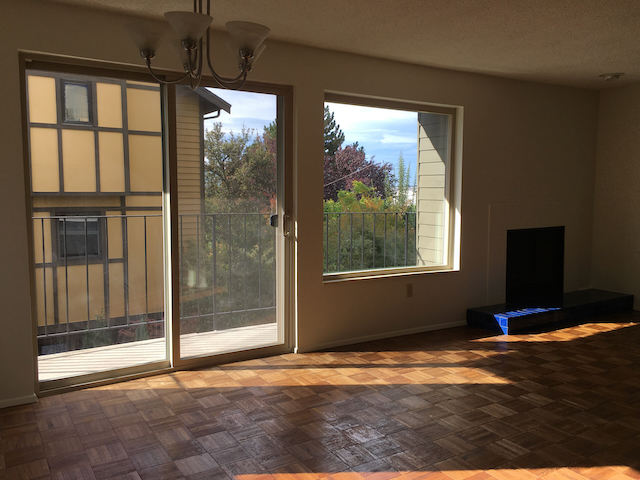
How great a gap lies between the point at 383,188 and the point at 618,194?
9.46ft

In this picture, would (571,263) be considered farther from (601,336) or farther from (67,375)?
(67,375)

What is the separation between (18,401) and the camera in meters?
2.99

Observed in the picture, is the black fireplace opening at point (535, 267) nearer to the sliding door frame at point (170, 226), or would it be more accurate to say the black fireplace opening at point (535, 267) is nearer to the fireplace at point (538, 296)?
the fireplace at point (538, 296)

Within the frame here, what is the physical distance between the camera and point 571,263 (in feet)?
18.7

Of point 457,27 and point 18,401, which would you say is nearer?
point 18,401

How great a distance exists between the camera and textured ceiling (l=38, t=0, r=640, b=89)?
116 inches

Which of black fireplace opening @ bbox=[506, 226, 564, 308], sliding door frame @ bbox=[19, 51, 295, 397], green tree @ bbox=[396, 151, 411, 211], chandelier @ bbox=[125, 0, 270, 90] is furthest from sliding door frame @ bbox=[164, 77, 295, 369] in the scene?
black fireplace opening @ bbox=[506, 226, 564, 308]

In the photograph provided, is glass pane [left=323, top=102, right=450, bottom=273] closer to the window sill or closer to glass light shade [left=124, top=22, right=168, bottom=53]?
the window sill

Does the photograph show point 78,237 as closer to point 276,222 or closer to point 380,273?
point 276,222

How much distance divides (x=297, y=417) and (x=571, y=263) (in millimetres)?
4129

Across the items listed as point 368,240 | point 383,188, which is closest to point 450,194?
point 383,188

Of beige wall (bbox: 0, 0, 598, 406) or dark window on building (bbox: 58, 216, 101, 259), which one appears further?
dark window on building (bbox: 58, 216, 101, 259)

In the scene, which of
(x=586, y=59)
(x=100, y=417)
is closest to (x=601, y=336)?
(x=586, y=59)

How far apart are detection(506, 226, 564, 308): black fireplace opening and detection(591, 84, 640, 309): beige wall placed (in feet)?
1.91
